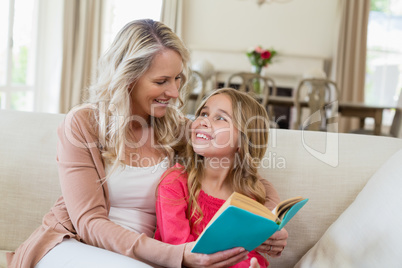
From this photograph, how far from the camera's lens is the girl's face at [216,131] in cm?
151

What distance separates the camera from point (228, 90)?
1.57m

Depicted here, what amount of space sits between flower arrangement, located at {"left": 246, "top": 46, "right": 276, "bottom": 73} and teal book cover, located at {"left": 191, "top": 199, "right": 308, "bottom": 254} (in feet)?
13.4

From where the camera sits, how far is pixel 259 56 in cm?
515

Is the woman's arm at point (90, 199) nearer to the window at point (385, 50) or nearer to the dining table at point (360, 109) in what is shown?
the dining table at point (360, 109)

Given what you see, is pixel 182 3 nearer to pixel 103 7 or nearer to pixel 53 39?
pixel 103 7

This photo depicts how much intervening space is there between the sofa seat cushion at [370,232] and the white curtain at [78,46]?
13.7ft

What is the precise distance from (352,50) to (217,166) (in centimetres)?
568

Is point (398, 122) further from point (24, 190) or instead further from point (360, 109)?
point (24, 190)

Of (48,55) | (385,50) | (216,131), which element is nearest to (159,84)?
(216,131)

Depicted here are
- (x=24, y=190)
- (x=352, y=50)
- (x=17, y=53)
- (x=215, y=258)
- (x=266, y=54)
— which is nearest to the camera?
(x=215, y=258)

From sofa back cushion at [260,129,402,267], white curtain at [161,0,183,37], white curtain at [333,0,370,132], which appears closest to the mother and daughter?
sofa back cushion at [260,129,402,267]

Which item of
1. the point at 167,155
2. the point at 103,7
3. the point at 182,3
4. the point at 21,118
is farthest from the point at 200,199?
the point at 182,3

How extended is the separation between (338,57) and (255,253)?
5.73 m

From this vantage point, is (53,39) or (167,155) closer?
(167,155)
